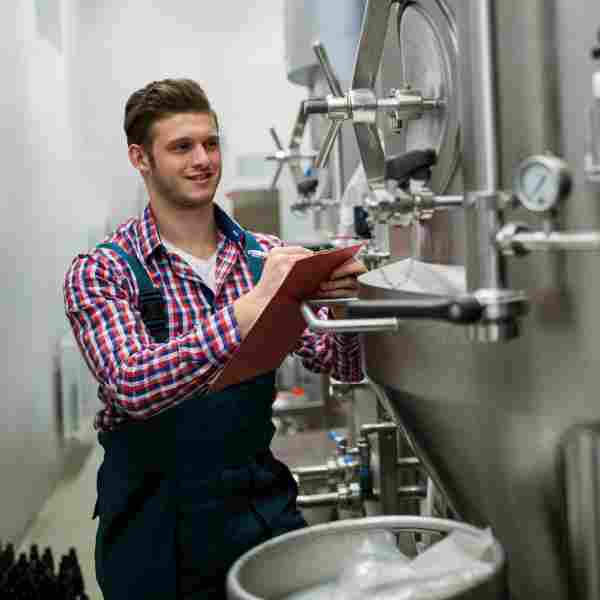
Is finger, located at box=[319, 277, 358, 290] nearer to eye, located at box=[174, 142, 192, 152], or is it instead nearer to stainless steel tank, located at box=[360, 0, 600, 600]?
stainless steel tank, located at box=[360, 0, 600, 600]

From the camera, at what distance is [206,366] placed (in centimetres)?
126

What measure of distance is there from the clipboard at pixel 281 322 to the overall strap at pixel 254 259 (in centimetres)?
23

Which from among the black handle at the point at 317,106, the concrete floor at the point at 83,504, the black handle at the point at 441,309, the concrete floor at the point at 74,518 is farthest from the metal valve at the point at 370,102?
the concrete floor at the point at 74,518

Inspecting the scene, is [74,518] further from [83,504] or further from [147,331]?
[147,331]

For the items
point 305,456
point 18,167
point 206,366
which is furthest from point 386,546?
point 18,167

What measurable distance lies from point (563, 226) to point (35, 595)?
79.3 inches

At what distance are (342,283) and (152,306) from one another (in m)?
0.34

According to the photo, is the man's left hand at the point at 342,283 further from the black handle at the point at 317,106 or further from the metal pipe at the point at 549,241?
the metal pipe at the point at 549,241

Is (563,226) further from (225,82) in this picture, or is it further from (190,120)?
(225,82)

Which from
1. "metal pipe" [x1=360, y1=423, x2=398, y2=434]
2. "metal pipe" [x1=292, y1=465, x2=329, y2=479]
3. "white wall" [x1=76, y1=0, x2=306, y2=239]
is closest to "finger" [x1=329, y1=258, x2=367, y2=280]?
"metal pipe" [x1=360, y1=423, x2=398, y2=434]

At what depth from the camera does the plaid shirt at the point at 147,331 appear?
1266 mm

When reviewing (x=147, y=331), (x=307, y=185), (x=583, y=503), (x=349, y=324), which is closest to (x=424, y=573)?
(x=583, y=503)

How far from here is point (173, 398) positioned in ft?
4.25

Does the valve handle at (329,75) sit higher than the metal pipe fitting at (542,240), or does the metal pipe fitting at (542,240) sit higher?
the valve handle at (329,75)
